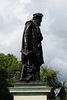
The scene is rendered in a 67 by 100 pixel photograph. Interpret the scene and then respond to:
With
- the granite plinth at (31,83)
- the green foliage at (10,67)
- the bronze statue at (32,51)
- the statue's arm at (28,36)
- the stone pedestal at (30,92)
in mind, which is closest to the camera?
the stone pedestal at (30,92)

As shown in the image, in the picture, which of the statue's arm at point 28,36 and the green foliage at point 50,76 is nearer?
the statue's arm at point 28,36

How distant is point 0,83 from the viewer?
3959 cm

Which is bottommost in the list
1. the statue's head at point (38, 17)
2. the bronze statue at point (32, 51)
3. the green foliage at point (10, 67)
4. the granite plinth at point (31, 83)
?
the granite plinth at point (31, 83)

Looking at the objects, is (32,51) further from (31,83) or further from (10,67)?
(10,67)

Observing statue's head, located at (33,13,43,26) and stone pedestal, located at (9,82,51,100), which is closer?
stone pedestal, located at (9,82,51,100)

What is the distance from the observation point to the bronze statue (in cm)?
996

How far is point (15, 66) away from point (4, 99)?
795cm

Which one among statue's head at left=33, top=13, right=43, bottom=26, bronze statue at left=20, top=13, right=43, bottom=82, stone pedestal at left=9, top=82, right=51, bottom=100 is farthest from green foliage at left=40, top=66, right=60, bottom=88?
stone pedestal at left=9, top=82, right=51, bottom=100

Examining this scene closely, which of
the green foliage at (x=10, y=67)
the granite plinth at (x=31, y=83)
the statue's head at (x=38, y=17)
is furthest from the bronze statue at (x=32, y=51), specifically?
the green foliage at (x=10, y=67)

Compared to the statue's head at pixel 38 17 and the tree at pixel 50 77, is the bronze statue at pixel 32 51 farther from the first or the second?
the tree at pixel 50 77

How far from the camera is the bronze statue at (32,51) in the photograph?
32.7 ft

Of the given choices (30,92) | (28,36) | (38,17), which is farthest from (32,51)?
(30,92)

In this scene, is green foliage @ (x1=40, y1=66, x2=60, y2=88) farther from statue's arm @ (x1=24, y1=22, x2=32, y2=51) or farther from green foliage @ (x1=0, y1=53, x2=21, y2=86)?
statue's arm @ (x1=24, y1=22, x2=32, y2=51)

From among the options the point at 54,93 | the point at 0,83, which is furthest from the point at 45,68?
the point at 0,83
